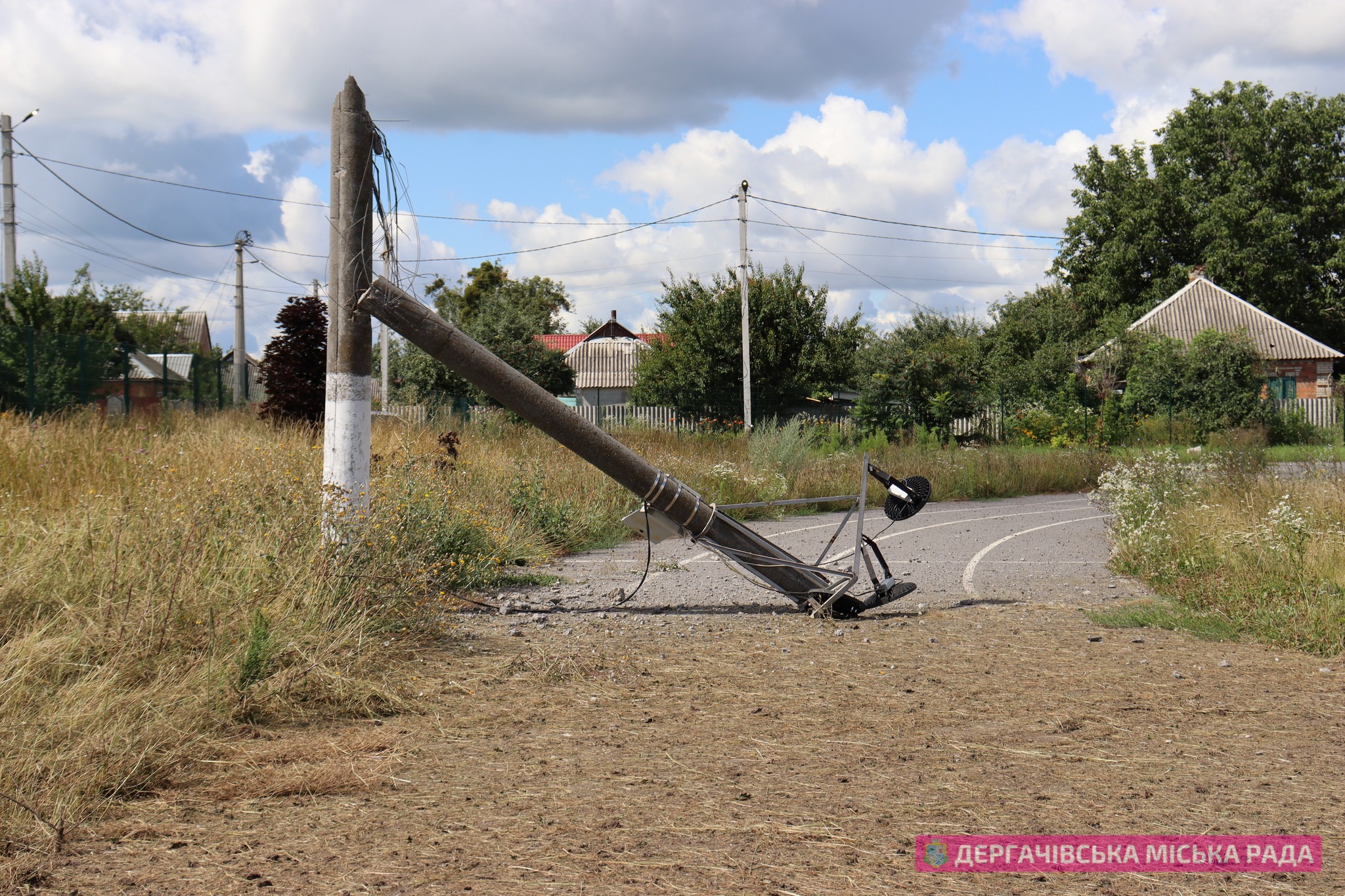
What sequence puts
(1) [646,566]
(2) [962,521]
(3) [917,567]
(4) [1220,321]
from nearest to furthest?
(1) [646,566], (3) [917,567], (2) [962,521], (4) [1220,321]

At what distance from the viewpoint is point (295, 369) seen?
1992 centimetres

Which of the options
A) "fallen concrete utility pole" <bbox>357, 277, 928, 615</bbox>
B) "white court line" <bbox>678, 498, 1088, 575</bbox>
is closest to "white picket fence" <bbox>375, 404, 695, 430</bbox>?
"white court line" <bbox>678, 498, 1088, 575</bbox>

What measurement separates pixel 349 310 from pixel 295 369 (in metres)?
13.3

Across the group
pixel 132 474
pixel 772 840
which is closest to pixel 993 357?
pixel 132 474

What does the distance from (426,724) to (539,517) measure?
7.00 meters

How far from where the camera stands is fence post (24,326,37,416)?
16.6 m

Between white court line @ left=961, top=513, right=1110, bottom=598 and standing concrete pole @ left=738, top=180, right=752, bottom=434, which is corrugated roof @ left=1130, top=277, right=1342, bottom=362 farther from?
white court line @ left=961, top=513, right=1110, bottom=598

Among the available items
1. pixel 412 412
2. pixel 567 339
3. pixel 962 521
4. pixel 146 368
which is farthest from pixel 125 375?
pixel 567 339

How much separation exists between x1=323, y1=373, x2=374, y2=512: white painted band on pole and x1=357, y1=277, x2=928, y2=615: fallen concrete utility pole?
2.08 ft

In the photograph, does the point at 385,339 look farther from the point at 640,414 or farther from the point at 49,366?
the point at 49,366

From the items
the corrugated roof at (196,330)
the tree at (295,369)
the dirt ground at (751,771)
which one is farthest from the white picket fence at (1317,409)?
the corrugated roof at (196,330)

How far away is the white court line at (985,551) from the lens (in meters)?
9.16

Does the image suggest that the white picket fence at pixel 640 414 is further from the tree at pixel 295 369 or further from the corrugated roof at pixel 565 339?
the corrugated roof at pixel 565 339

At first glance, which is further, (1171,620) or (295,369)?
(295,369)
